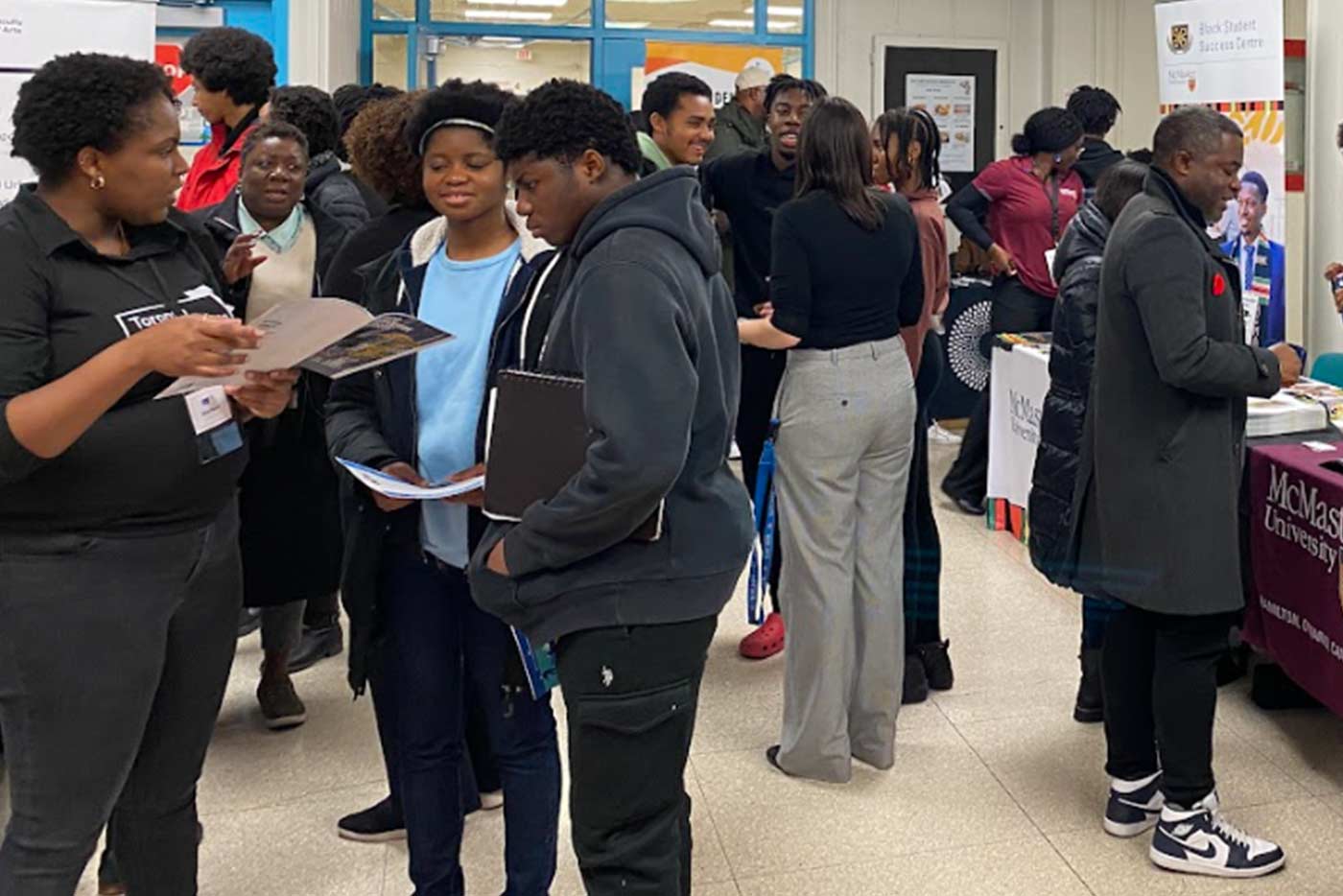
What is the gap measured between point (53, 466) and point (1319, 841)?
8.07 feet

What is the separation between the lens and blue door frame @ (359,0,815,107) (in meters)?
7.77

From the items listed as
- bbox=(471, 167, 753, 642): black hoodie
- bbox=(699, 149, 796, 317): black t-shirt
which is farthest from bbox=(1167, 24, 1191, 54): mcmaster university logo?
bbox=(471, 167, 753, 642): black hoodie

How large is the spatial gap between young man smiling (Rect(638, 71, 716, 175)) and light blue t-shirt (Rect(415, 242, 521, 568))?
4.67ft

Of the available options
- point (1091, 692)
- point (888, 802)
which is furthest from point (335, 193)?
point (1091, 692)

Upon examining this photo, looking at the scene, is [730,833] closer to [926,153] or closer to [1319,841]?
[1319,841]

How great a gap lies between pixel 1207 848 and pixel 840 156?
159cm

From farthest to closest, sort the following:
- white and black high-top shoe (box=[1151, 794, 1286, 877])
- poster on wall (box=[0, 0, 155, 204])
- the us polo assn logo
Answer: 1. the us polo assn logo
2. poster on wall (box=[0, 0, 155, 204])
3. white and black high-top shoe (box=[1151, 794, 1286, 877])

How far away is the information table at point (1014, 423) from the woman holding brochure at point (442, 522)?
2793mm

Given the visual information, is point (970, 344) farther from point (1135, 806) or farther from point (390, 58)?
point (1135, 806)

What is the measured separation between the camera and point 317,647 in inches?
146

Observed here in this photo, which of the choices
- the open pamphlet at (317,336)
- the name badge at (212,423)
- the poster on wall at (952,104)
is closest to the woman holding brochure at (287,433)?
the name badge at (212,423)

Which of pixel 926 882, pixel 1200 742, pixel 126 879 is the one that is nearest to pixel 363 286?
pixel 126 879

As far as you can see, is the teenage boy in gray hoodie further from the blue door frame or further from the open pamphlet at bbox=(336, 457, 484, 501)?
the blue door frame

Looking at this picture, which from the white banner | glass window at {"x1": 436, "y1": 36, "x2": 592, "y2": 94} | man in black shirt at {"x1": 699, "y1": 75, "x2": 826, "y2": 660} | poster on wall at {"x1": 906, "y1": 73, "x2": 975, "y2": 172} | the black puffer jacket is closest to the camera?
the black puffer jacket
